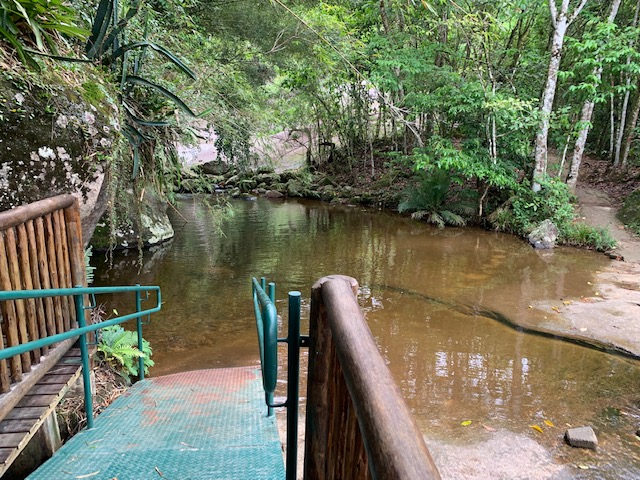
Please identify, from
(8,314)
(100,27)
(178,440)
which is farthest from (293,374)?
(100,27)

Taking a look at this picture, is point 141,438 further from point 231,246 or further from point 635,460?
point 231,246

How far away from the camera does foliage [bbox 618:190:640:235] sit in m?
10.2

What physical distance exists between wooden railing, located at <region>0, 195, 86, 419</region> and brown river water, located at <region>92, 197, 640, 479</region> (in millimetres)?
2160

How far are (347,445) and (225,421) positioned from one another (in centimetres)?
189

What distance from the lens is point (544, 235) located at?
32.6 feet

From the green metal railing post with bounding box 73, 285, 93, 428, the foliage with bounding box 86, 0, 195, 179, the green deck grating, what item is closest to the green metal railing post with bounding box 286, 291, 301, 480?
the green deck grating

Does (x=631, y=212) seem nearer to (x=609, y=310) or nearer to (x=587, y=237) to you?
(x=587, y=237)

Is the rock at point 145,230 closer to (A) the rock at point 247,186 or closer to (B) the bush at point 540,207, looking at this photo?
(A) the rock at point 247,186

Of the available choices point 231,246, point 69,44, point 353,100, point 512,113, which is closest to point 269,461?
point 69,44

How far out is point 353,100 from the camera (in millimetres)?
17891

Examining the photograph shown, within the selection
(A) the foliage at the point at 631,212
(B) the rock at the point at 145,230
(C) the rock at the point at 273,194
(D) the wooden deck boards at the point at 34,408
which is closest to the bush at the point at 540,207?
(A) the foliage at the point at 631,212

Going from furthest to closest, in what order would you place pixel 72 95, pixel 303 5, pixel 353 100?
1. pixel 353 100
2. pixel 303 5
3. pixel 72 95

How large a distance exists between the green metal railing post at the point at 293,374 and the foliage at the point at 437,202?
11.4 m

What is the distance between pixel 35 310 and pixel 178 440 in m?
1.12
